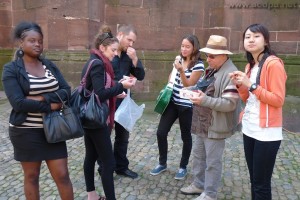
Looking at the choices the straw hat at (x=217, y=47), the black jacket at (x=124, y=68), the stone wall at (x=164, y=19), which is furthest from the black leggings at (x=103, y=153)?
the stone wall at (x=164, y=19)

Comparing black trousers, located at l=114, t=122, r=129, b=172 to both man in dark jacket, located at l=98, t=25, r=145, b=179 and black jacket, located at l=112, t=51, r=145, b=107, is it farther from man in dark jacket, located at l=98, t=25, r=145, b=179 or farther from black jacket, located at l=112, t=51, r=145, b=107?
black jacket, located at l=112, t=51, r=145, b=107

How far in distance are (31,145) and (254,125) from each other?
1.77 meters

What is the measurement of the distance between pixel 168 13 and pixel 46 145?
6590mm

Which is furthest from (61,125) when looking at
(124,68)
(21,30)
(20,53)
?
(124,68)

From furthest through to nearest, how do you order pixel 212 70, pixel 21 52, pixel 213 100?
pixel 212 70 → pixel 213 100 → pixel 21 52

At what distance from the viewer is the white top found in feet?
8.48

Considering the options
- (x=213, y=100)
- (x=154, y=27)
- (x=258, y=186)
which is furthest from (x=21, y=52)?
(x=154, y=27)

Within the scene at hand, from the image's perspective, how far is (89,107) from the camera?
292 centimetres

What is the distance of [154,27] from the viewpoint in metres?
8.71

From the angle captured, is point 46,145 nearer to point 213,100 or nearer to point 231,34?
point 213,100

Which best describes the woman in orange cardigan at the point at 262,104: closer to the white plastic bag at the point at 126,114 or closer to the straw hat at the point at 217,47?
the straw hat at the point at 217,47

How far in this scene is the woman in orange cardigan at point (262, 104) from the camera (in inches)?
99.1

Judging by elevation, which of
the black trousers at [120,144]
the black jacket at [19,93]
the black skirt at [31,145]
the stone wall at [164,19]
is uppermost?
the stone wall at [164,19]

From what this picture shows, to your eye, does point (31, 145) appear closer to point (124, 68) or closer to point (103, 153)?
point (103, 153)
